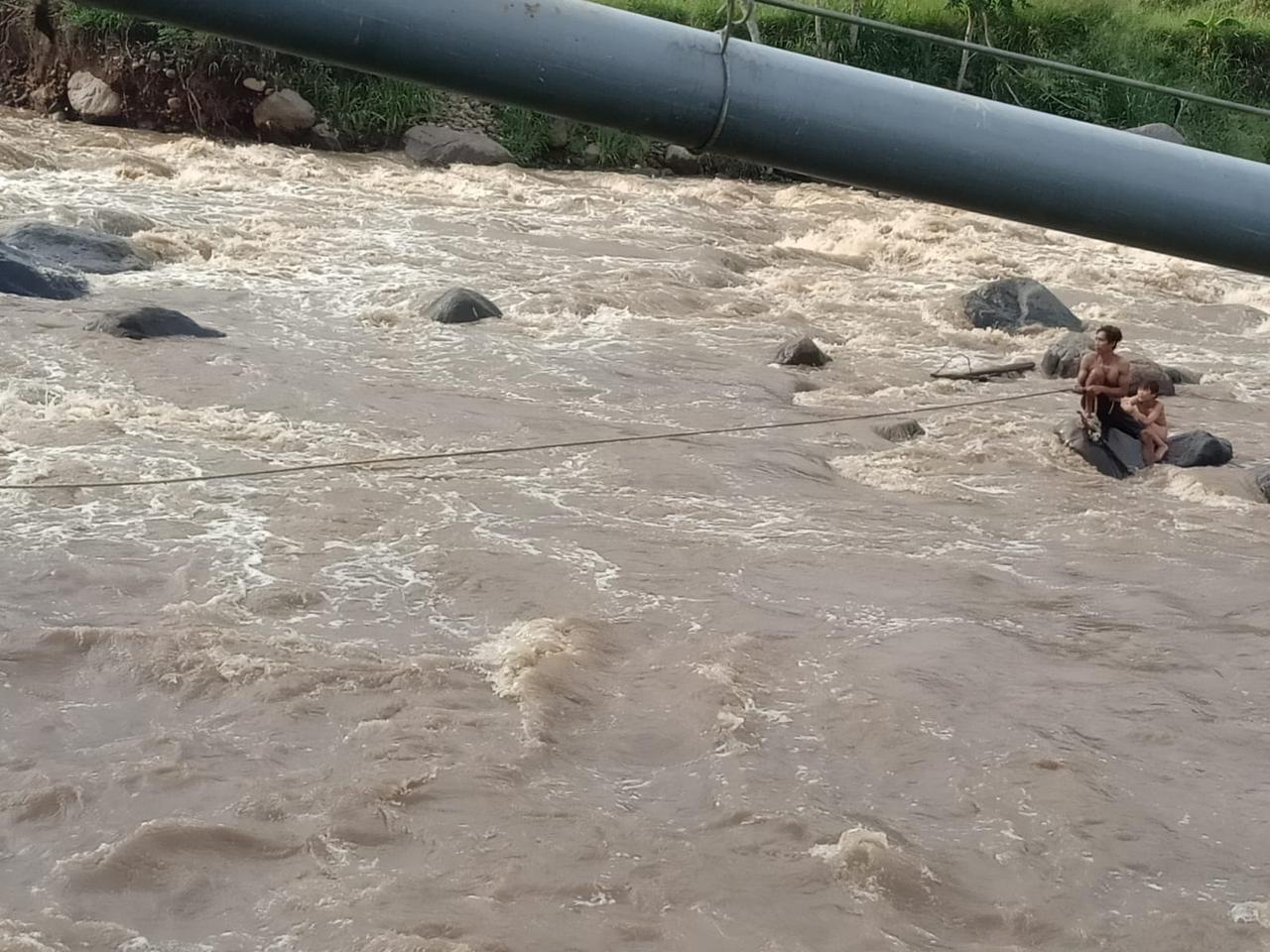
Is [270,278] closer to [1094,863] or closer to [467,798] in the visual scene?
[467,798]

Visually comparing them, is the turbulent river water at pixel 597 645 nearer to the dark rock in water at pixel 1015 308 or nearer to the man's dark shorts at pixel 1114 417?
the dark rock in water at pixel 1015 308

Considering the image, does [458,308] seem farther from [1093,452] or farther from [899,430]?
[1093,452]

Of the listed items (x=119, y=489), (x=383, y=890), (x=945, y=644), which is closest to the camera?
(x=383, y=890)

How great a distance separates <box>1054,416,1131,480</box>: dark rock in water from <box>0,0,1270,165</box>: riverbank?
835 cm

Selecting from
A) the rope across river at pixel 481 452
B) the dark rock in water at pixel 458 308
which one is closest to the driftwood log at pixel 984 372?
the rope across river at pixel 481 452

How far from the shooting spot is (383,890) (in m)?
4.61

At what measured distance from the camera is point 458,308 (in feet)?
39.2

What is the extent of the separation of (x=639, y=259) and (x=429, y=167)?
4.16 metres

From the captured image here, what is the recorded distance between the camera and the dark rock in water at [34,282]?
11.5 m

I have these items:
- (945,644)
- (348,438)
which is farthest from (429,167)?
(945,644)

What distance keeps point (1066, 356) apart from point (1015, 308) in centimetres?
166

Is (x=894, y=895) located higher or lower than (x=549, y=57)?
lower

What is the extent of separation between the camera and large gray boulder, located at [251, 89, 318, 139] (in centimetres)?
1780

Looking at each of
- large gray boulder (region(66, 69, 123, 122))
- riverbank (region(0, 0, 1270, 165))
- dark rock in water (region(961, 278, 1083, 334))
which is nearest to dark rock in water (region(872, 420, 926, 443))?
dark rock in water (region(961, 278, 1083, 334))
